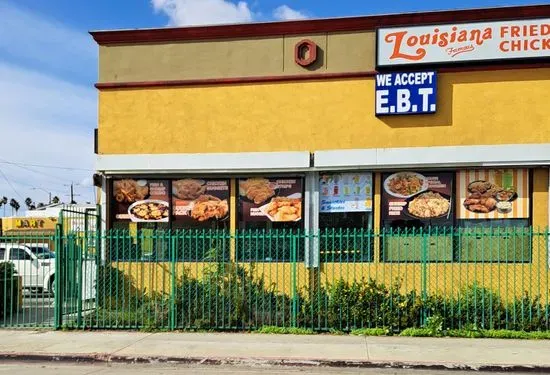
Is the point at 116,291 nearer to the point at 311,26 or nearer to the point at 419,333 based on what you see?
the point at 419,333

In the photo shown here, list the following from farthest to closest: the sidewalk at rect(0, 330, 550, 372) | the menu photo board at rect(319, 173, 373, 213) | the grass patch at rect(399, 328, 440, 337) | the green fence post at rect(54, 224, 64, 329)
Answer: the menu photo board at rect(319, 173, 373, 213) < the green fence post at rect(54, 224, 64, 329) < the grass patch at rect(399, 328, 440, 337) < the sidewalk at rect(0, 330, 550, 372)

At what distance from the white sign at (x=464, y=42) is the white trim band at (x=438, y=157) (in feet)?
5.98

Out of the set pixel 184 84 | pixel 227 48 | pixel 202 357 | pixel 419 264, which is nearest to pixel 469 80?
pixel 419 264

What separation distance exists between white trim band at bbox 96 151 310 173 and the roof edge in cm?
263

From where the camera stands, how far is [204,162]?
13.3 meters

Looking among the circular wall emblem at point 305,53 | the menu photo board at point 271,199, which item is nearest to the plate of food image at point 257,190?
the menu photo board at point 271,199

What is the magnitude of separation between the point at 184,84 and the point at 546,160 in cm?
766

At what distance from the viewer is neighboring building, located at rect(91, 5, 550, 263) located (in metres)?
12.5

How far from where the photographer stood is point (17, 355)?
9.82m

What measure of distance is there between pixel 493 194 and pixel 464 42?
3.16 metres

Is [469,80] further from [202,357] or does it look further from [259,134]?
[202,357]

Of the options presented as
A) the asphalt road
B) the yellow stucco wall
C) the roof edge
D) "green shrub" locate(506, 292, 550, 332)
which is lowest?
the asphalt road

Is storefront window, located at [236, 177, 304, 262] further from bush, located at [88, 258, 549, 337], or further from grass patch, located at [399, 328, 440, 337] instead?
grass patch, located at [399, 328, 440, 337]

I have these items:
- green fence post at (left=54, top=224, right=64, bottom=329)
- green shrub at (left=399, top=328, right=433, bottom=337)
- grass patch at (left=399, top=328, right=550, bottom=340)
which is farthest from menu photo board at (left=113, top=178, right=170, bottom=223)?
grass patch at (left=399, top=328, right=550, bottom=340)
